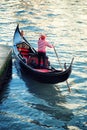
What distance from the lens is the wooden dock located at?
50.8 ft

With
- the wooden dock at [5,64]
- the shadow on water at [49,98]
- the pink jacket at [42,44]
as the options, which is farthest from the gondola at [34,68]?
the wooden dock at [5,64]

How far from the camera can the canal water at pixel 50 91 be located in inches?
515

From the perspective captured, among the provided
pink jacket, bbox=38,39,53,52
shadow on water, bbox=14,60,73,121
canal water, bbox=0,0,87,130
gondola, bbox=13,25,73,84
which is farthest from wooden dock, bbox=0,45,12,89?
pink jacket, bbox=38,39,53,52

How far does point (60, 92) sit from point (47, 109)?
193 cm

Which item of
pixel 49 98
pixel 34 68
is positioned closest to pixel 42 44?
pixel 34 68

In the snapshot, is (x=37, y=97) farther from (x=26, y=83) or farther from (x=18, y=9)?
(x=18, y=9)

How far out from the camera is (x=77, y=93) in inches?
620

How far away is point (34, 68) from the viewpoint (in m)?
16.8

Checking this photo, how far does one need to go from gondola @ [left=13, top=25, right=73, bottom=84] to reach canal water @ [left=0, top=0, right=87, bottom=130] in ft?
1.64

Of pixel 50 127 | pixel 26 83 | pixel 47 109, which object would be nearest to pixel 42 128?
pixel 50 127

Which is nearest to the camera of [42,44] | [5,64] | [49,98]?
[49,98]

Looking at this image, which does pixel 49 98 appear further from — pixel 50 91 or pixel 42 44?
pixel 42 44

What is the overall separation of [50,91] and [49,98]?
0.86m

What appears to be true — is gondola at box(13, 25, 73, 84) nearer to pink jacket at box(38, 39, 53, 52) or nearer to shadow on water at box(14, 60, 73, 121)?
shadow on water at box(14, 60, 73, 121)
